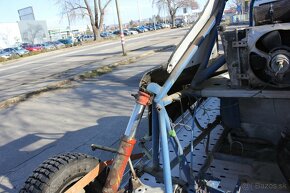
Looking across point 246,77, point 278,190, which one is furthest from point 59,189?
point 278,190

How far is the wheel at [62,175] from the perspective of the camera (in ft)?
7.31

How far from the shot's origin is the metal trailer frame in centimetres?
223

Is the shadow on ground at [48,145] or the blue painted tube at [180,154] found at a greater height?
the blue painted tube at [180,154]

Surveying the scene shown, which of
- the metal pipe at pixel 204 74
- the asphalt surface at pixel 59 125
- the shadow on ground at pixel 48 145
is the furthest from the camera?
the asphalt surface at pixel 59 125

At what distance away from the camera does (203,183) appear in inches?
96.4

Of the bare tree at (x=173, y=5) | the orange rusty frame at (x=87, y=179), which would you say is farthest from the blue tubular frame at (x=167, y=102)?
the bare tree at (x=173, y=5)

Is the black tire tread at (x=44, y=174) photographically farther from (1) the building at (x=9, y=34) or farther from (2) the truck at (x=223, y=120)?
(1) the building at (x=9, y=34)

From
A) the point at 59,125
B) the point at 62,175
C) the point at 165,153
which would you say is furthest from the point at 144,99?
the point at 59,125

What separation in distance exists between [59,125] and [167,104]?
4321 mm

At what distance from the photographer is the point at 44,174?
7.49ft

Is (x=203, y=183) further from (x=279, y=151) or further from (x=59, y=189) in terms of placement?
(x=59, y=189)

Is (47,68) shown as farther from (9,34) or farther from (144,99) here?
(9,34)

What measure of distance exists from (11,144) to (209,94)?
4200 mm

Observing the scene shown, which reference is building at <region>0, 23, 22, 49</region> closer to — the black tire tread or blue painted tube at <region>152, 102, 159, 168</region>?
the black tire tread
